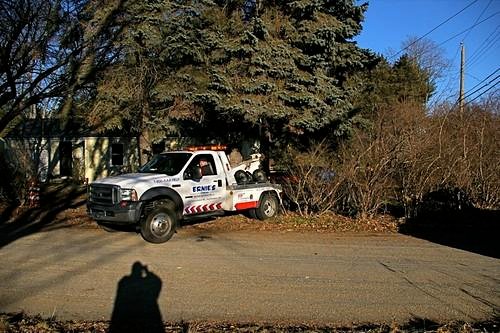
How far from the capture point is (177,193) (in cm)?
1159

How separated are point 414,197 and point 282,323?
9.20m

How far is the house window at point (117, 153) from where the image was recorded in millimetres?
31541

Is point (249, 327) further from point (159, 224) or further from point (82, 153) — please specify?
point (82, 153)

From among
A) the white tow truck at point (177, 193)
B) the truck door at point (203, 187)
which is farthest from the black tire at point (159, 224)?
the truck door at point (203, 187)

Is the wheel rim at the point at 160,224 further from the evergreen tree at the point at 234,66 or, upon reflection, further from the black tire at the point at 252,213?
the evergreen tree at the point at 234,66

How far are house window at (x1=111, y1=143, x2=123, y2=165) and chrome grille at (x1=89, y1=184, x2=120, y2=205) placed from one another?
20.4 meters

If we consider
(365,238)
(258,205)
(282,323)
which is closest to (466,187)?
(365,238)

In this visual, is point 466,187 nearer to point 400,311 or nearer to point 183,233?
point 183,233

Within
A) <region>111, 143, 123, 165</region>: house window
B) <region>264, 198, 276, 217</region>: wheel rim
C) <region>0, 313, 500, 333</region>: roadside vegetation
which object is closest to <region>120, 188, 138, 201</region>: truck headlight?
<region>264, 198, 276, 217</region>: wheel rim

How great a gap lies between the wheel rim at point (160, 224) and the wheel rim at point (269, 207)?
3794mm

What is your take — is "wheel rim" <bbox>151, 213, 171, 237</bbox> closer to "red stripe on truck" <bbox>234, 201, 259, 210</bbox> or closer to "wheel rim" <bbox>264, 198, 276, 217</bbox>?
"red stripe on truck" <bbox>234, 201, 259, 210</bbox>

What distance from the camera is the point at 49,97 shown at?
1986 centimetres

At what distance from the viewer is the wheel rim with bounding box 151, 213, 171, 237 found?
10.9 m

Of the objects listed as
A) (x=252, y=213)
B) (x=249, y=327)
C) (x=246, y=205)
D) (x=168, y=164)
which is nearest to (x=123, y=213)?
(x=168, y=164)
